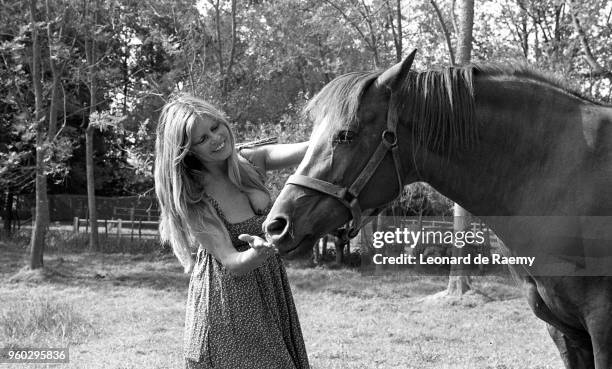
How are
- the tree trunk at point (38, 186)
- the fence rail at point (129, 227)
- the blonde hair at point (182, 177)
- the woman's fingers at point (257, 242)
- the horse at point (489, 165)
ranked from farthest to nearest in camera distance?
the fence rail at point (129, 227)
the tree trunk at point (38, 186)
the blonde hair at point (182, 177)
the horse at point (489, 165)
the woman's fingers at point (257, 242)

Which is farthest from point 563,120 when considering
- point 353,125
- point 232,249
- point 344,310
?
point 344,310

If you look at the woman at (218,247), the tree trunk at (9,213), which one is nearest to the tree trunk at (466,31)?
the woman at (218,247)

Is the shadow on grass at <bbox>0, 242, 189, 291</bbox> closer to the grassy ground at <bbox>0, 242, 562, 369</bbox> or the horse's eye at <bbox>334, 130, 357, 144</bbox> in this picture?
the grassy ground at <bbox>0, 242, 562, 369</bbox>

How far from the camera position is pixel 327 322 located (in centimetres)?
765

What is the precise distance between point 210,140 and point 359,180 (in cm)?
71

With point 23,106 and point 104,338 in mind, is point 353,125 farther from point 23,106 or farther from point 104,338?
point 23,106

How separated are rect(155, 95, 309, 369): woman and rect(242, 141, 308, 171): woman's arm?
0.30m

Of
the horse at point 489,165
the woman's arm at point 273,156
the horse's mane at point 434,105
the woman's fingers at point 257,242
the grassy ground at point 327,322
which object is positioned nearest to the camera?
the woman's fingers at point 257,242

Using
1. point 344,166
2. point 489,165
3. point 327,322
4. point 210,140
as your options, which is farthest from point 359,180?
point 327,322

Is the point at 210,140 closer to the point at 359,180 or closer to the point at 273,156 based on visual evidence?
the point at 273,156

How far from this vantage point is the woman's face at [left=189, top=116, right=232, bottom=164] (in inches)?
91.9

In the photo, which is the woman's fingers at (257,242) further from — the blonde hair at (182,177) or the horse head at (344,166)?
the blonde hair at (182,177)

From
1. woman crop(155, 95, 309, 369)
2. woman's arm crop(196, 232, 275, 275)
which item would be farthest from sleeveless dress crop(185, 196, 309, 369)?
woman's arm crop(196, 232, 275, 275)

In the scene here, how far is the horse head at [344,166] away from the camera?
6.57ft
